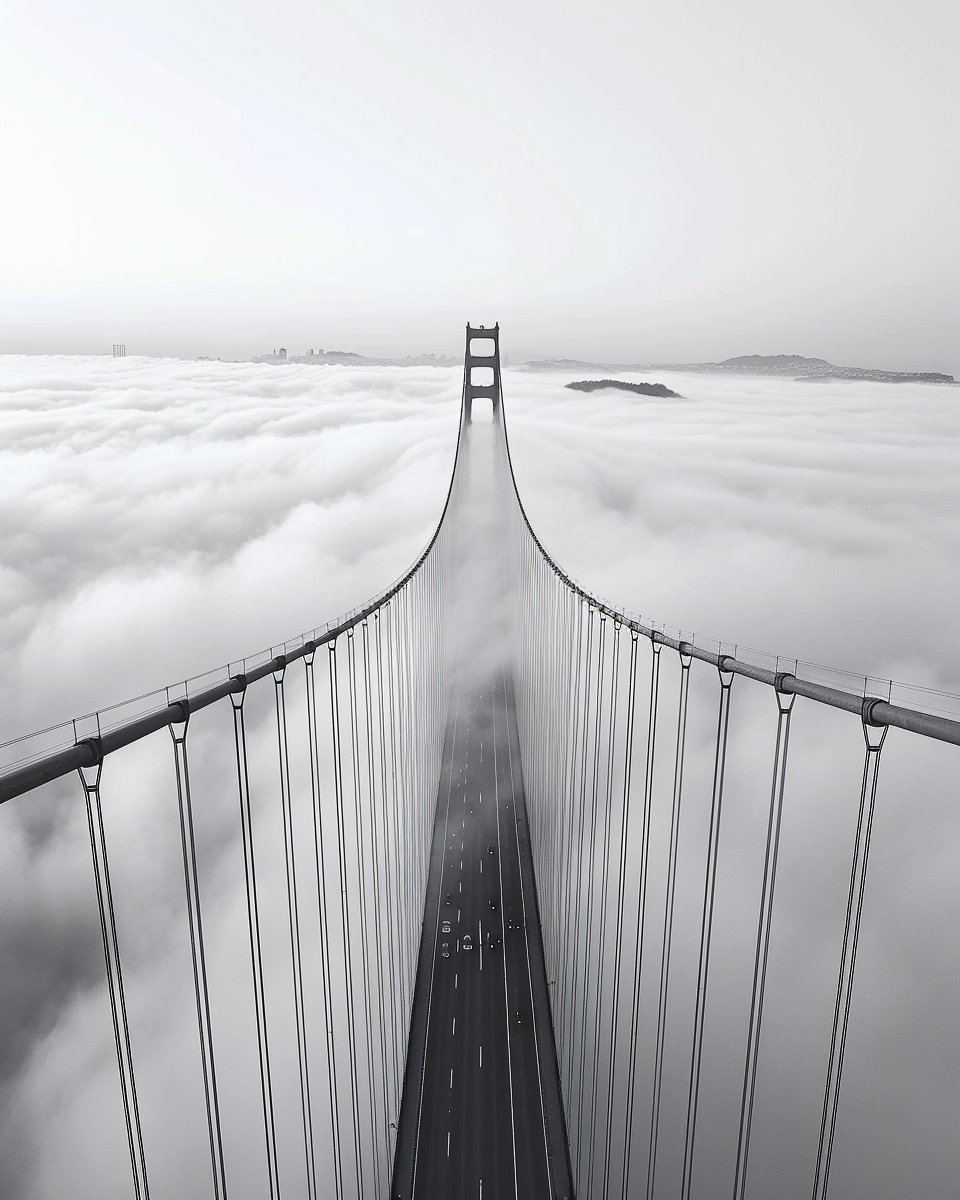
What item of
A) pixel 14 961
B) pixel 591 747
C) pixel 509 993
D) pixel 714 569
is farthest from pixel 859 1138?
pixel 714 569

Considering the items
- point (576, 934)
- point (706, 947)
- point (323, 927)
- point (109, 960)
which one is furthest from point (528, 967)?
point (109, 960)

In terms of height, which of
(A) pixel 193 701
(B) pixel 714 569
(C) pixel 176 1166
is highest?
(A) pixel 193 701

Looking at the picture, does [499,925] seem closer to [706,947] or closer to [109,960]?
[706,947]

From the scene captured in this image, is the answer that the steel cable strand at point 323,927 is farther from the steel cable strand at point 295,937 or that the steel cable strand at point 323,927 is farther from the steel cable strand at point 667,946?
the steel cable strand at point 667,946

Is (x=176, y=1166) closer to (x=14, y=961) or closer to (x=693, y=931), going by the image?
(x=14, y=961)

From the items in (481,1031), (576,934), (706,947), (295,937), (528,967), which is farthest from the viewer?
(528,967)

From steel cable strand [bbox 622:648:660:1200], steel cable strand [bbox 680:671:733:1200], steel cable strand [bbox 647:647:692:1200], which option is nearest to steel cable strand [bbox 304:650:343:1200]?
steel cable strand [bbox 622:648:660:1200]

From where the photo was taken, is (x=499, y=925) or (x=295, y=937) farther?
(x=499, y=925)
